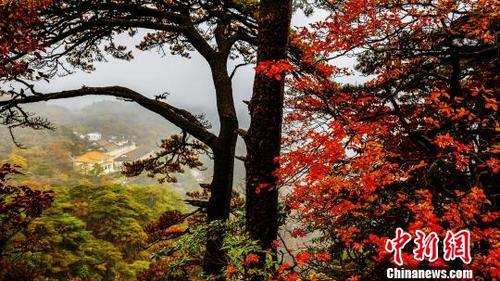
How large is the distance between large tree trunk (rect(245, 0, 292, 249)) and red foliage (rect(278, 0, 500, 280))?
249 mm

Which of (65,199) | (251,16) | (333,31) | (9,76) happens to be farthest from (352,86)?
(65,199)

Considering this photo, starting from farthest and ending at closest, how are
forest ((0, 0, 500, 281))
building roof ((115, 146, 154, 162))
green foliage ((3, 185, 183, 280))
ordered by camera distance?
building roof ((115, 146, 154, 162)) < green foliage ((3, 185, 183, 280)) < forest ((0, 0, 500, 281))

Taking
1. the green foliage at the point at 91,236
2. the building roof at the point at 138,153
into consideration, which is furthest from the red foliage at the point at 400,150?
the building roof at the point at 138,153

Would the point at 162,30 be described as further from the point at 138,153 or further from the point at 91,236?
the point at 138,153

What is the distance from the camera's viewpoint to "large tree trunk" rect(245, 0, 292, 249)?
167 inches

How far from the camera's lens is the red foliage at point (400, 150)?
163 inches

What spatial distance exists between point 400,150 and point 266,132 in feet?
11.4

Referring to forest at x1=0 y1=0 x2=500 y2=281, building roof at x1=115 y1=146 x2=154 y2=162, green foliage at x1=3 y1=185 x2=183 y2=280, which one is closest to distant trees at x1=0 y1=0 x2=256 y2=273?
forest at x1=0 y1=0 x2=500 y2=281

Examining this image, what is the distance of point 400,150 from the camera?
21.7ft

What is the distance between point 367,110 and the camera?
6879 millimetres

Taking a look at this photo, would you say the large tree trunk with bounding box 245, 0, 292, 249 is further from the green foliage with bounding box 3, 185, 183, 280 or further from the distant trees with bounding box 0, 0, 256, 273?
the green foliage with bounding box 3, 185, 183, 280

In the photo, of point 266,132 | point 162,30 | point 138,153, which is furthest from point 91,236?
point 138,153

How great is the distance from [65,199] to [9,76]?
14.6 meters

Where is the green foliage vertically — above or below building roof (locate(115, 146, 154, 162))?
below
